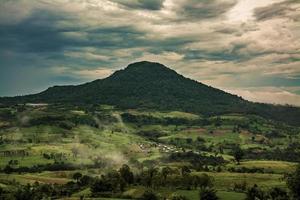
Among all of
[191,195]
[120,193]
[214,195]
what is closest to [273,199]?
[214,195]

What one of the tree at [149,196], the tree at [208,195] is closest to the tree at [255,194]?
the tree at [208,195]

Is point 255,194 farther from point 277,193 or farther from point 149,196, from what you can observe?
point 149,196

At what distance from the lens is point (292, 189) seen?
453 feet

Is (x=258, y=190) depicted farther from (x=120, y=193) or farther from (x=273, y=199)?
(x=120, y=193)

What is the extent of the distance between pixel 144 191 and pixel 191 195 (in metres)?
20.5

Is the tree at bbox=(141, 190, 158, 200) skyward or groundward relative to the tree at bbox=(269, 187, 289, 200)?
groundward

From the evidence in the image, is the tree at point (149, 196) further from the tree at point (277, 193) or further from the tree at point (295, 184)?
the tree at point (295, 184)

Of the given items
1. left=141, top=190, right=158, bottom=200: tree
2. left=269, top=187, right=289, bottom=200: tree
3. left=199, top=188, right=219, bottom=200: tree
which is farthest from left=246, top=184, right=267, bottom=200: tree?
left=141, top=190, right=158, bottom=200: tree

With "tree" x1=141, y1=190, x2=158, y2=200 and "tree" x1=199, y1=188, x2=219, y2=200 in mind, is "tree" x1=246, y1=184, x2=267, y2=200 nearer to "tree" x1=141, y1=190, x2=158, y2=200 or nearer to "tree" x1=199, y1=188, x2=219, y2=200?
"tree" x1=199, y1=188, x2=219, y2=200

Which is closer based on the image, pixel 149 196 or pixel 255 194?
pixel 255 194

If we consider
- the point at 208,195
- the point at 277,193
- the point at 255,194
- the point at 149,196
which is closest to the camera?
the point at 255,194

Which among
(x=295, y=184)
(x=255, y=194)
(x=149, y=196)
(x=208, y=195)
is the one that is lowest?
(x=149, y=196)

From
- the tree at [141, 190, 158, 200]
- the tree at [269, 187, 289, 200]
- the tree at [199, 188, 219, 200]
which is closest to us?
the tree at [269, 187, 289, 200]

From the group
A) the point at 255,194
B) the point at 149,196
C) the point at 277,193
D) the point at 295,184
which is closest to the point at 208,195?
the point at 255,194
